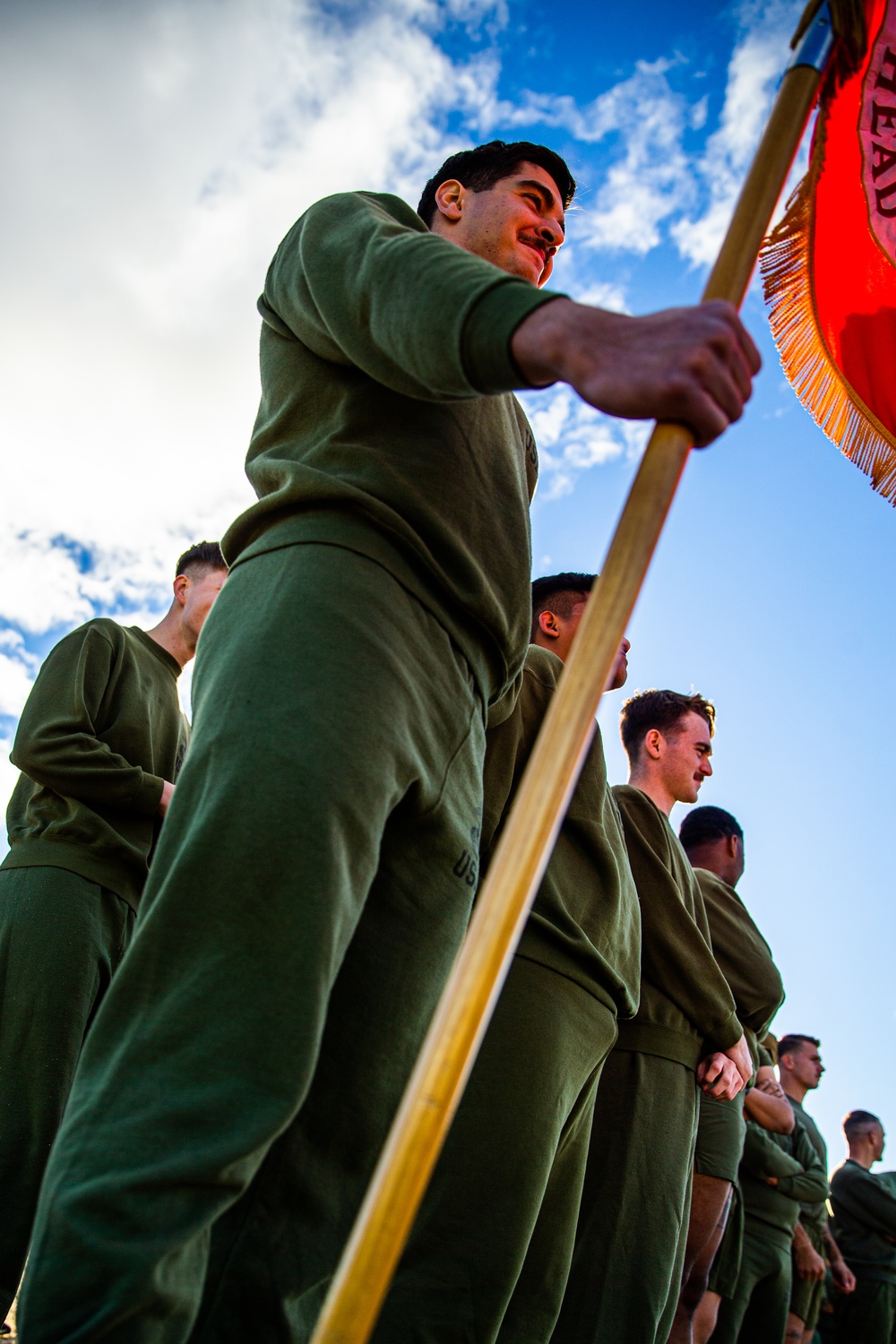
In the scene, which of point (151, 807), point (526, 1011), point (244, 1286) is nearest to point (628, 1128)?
point (526, 1011)

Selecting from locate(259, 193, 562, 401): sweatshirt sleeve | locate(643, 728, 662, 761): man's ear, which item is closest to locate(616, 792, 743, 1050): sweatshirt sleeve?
locate(643, 728, 662, 761): man's ear

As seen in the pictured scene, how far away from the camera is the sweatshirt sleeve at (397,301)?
1.30 meters

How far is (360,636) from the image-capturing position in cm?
139

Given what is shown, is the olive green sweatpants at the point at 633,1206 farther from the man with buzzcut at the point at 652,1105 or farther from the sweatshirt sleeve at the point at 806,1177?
the sweatshirt sleeve at the point at 806,1177

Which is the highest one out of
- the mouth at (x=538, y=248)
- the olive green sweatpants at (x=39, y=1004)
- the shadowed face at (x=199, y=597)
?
the mouth at (x=538, y=248)

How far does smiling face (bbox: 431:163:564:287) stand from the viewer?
7.03 feet

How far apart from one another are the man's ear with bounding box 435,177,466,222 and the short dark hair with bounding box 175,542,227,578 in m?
1.60

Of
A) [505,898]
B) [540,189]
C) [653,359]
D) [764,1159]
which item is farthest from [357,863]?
[764,1159]

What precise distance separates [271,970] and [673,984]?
7.64 feet

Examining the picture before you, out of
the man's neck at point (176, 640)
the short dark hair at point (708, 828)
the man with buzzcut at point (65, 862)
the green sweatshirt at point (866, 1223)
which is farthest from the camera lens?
the green sweatshirt at point (866, 1223)

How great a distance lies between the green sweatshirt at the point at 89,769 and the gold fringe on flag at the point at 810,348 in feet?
6.29

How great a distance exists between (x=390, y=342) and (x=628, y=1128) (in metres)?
2.40

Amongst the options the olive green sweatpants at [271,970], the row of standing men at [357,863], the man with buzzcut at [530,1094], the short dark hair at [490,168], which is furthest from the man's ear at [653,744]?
the olive green sweatpants at [271,970]

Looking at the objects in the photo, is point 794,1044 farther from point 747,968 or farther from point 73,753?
point 73,753
